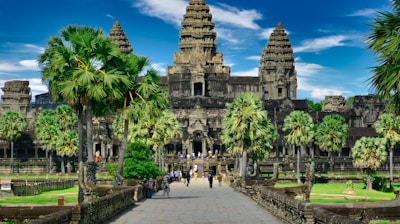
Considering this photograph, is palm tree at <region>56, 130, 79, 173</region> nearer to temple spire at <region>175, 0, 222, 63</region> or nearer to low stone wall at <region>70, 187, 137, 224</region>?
temple spire at <region>175, 0, 222, 63</region>

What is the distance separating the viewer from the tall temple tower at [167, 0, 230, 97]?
13462cm

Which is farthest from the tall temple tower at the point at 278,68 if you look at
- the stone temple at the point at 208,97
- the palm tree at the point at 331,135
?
the palm tree at the point at 331,135

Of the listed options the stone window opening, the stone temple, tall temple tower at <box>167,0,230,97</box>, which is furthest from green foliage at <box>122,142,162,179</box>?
the stone window opening

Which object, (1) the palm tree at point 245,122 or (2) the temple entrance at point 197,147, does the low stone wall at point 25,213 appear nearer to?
(1) the palm tree at point 245,122

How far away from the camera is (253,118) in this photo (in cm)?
5609

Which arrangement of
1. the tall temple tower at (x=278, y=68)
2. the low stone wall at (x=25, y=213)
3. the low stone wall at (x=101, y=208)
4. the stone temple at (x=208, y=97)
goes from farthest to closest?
the tall temple tower at (x=278, y=68), the stone temple at (x=208, y=97), the low stone wall at (x=101, y=208), the low stone wall at (x=25, y=213)

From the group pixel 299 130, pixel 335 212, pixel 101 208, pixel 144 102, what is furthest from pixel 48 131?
pixel 335 212

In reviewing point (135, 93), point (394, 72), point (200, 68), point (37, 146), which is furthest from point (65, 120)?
point (394, 72)

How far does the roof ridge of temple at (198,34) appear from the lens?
140m

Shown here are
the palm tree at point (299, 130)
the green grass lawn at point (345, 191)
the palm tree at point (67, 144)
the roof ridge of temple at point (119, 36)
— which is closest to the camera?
the green grass lawn at point (345, 191)

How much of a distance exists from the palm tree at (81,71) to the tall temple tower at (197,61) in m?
102

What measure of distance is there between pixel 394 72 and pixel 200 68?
116 m

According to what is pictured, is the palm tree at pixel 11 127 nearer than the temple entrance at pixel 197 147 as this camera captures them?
Yes

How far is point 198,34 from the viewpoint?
14050 cm
